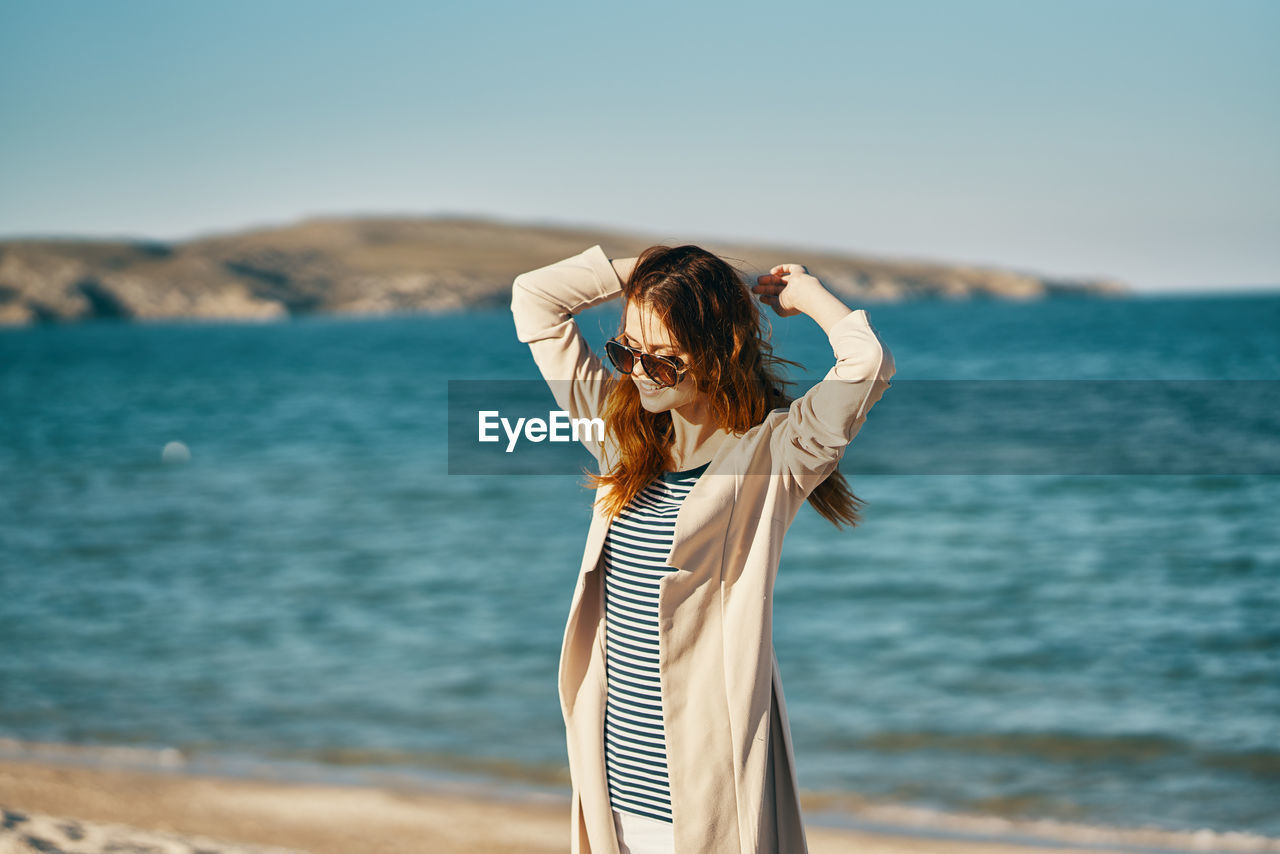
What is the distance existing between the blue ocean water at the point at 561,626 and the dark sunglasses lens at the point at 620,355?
1.41ft

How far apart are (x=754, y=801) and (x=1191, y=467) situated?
1531cm

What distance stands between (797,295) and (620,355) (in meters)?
0.36

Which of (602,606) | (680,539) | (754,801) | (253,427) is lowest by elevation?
(253,427)

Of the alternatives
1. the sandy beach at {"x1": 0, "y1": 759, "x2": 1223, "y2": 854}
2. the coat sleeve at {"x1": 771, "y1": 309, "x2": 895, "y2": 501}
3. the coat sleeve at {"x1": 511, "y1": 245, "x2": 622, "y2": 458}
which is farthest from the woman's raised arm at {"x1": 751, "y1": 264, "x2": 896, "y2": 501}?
the sandy beach at {"x1": 0, "y1": 759, "x2": 1223, "y2": 854}

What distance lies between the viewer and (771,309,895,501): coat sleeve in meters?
1.85

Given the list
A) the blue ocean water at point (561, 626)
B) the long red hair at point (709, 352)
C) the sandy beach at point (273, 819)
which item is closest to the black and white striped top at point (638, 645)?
the long red hair at point (709, 352)

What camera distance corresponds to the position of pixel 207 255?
99.5 metres

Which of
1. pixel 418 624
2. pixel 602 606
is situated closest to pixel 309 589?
pixel 418 624

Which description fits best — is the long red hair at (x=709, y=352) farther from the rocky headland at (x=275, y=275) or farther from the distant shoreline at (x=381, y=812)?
the rocky headland at (x=275, y=275)

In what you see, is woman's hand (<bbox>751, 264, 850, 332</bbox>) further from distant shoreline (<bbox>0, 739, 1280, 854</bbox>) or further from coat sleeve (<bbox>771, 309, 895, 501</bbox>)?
distant shoreline (<bbox>0, 739, 1280, 854</bbox>)

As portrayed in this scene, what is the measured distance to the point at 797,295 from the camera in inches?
82.8

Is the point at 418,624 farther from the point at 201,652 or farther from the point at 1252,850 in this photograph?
the point at 1252,850

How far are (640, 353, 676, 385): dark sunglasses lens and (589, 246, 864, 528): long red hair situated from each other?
0.11 feet

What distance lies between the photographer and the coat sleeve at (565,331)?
2.32m
